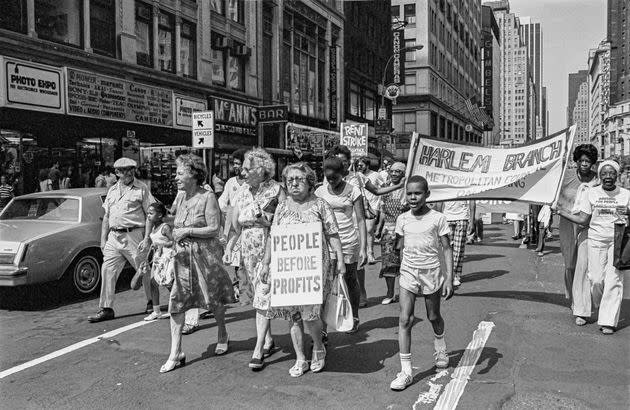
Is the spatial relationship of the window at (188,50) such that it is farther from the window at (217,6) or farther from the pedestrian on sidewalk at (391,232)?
the pedestrian on sidewalk at (391,232)

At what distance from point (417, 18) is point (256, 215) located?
196 ft

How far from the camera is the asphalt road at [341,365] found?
14.2 ft

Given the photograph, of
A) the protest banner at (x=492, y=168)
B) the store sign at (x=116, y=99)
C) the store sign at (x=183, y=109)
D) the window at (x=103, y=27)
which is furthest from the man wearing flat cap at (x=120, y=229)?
the store sign at (x=183, y=109)

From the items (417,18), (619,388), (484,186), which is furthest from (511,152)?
(417,18)

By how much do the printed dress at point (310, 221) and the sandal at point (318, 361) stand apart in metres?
0.37

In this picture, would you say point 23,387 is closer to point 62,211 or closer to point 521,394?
point 521,394

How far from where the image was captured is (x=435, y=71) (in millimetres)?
63719

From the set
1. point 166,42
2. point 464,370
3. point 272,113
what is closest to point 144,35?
point 166,42

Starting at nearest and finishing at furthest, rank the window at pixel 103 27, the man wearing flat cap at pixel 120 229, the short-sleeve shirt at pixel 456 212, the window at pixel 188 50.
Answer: the man wearing flat cap at pixel 120 229, the short-sleeve shirt at pixel 456 212, the window at pixel 103 27, the window at pixel 188 50

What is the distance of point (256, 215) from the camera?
523 cm

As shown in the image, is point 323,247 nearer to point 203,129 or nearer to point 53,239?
point 53,239

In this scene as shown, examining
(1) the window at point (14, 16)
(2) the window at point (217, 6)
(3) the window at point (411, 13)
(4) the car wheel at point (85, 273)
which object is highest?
(3) the window at point (411, 13)

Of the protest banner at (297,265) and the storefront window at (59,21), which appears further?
the storefront window at (59,21)

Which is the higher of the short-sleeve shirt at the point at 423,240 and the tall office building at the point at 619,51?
the tall office building at the point at 619,51
